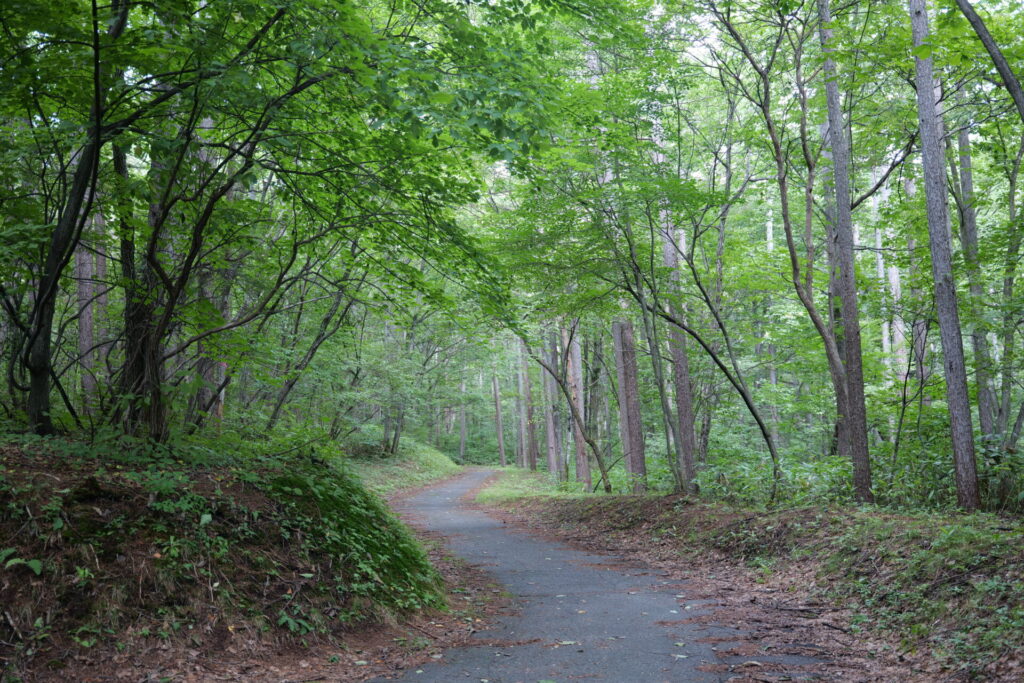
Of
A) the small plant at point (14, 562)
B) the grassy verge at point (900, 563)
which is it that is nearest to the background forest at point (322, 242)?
the small plant at point (14, 562)

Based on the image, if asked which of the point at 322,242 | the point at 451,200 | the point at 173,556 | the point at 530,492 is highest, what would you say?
the point at 322,242

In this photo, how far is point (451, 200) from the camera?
21.2 feet

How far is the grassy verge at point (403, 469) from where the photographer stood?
25.4 m

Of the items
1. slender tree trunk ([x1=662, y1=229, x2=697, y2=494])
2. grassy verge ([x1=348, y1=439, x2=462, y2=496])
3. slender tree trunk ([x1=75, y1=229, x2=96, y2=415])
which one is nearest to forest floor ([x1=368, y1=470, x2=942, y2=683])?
slender tree trunk ([x1=662, y1=229, x2=697, y2=494])

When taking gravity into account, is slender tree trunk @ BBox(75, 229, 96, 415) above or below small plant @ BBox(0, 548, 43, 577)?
above

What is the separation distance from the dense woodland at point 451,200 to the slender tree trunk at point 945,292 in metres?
0.04

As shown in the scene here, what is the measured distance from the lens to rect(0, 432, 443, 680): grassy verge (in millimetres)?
4020

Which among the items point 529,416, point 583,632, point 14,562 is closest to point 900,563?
point 583,632

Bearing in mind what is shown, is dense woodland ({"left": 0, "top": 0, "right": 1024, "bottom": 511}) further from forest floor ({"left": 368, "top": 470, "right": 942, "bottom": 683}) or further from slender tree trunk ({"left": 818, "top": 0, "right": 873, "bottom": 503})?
forest floor ({"left": 368, "top": 470, "right": 942, "bottom": 683})

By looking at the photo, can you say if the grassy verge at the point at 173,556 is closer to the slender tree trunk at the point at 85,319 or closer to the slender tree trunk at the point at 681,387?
the slender tree trunk at the point at 85,319

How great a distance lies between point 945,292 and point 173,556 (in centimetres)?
905

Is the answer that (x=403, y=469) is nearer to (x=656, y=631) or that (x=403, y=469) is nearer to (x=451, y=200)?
(x=451, y=200)

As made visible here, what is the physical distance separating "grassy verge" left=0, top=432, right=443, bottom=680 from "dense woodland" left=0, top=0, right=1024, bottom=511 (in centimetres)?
81

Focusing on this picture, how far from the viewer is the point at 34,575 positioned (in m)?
4.05
